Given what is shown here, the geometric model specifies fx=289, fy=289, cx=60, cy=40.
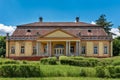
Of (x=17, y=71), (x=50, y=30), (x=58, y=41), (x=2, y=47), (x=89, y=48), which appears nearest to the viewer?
(x=17, y=71)

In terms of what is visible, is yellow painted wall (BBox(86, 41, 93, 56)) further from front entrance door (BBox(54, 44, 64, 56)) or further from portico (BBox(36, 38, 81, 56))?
front entrance door (BBox(54, 44, 64, 56))

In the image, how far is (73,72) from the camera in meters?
18.1

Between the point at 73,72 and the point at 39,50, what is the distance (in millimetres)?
29739

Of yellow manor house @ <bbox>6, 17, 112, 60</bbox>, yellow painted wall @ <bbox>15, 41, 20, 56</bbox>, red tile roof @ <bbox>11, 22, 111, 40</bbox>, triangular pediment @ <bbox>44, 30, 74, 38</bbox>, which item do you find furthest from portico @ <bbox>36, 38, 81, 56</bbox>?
yellow painted wall @ <bbox>15, 41, 20, 56</bbox>

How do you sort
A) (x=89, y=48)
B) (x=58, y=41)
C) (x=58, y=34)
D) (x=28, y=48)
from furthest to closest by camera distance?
(x=28, y=48), (x=89, y=48), (x=58, y=41), (x=58, y=34)

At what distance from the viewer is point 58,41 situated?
156 feet

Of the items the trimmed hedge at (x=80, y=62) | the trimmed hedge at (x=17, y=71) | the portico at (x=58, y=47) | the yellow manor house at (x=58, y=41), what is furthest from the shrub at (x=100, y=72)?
the portico at (x=58, y=47)

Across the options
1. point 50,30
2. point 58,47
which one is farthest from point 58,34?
point 58,47

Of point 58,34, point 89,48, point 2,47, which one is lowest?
point 89,48

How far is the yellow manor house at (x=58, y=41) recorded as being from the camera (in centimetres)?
4691

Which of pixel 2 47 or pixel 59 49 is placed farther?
pixel 2 47

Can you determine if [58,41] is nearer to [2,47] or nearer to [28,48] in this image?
[28,48]

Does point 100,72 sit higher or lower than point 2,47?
lower

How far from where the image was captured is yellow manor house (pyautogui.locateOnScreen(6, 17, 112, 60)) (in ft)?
154
